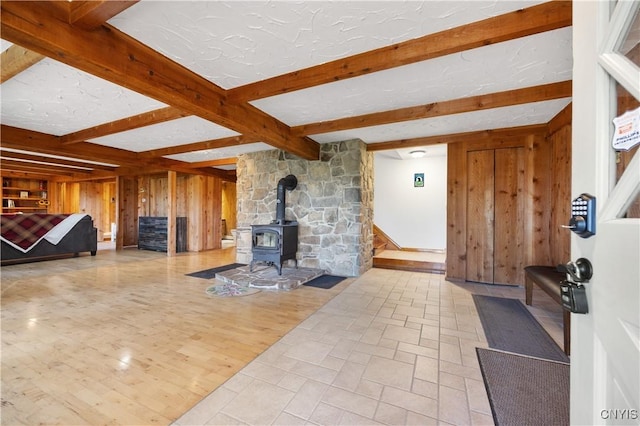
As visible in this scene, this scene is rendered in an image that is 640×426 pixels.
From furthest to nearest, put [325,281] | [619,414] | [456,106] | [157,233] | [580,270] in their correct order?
[157,233] → [325,281] → [456,106] → [580,270] → [619,414]

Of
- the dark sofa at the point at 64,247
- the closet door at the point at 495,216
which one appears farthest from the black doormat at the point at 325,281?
the dark sofa at the point at 64,247

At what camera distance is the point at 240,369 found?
1.76m

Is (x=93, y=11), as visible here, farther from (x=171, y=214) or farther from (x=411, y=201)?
(x=411, y=201)

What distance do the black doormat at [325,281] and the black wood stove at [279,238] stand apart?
56 cm

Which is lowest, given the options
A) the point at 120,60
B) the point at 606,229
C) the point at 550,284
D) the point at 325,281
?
the point at 325,281

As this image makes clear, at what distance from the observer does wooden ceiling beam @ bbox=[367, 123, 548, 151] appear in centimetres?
352

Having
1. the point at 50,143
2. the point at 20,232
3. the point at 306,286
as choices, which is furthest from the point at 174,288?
the point at 20,232

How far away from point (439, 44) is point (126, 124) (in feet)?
12.0

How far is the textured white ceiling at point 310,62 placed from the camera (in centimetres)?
153

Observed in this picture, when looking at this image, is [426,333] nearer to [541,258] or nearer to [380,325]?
[380,325]

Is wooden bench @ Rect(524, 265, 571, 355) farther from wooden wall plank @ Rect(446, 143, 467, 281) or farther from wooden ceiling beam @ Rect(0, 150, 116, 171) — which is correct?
wooden ceiling beam @ Rect(0, 150, 116, 171)

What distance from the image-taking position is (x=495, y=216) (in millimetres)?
3791

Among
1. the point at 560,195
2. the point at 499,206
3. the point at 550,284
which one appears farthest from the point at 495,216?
the point at 550,284

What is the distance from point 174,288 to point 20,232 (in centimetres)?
412
